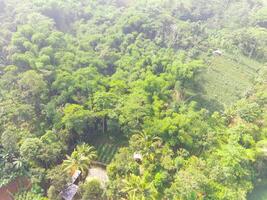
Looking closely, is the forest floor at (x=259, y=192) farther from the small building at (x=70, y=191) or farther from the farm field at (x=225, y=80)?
the small building at (x=70, y=191)

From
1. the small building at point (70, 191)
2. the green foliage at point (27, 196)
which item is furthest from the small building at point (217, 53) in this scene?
the green foliage at point (27, 196)

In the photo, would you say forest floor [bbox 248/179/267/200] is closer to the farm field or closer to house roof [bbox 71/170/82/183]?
the farm field

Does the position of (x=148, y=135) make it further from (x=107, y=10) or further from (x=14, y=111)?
(x=107, y=10)

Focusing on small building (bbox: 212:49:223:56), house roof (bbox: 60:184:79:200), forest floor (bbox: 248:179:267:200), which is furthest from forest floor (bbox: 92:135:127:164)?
small building (bbox: 212:49:223:56)

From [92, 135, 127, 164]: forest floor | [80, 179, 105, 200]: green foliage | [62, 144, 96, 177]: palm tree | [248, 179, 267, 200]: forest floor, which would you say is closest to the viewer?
[80, 179, 105, 200]: green foliage

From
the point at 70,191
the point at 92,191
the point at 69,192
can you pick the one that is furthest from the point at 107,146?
the point at 92,191

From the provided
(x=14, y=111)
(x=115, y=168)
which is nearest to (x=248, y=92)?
(x=115, y=168)
